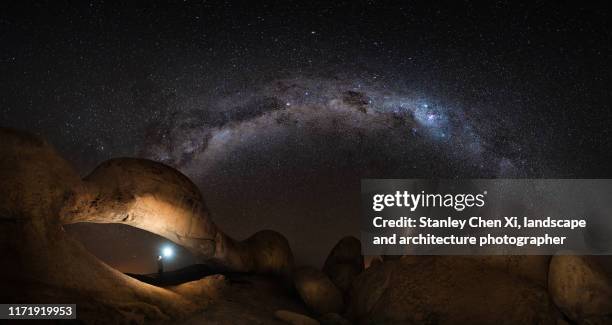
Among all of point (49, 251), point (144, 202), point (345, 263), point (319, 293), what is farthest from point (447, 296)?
A: point (49, 251)

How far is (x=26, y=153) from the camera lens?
22.0 ft

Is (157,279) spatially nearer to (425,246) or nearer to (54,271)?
(54,271)

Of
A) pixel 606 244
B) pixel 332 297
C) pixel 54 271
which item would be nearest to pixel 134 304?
pixel 54 271

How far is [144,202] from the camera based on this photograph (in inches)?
333

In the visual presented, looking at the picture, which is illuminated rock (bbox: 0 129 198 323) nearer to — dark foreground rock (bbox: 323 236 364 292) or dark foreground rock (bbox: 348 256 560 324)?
dark foreground rock (bbox: 348 256 560 324)

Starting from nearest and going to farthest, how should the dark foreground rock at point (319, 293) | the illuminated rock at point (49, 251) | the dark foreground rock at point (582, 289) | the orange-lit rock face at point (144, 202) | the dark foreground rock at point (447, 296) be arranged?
the illuminated rock at point (49, 251) < the dark foreground rock at point (582, 289) < the dark foreground rock at point (447, 296) < the orange-lit rock face at point (144, 202) < the dark foreground rock at point (319, 293)

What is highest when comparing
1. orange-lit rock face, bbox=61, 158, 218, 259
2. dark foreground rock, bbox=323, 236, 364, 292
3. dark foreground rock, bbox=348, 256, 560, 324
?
orange-lit rock face, bbox=61, 158, 218, 259

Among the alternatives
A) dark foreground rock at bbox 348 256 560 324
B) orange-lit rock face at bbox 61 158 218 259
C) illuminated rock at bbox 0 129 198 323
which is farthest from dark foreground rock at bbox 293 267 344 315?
illuminated rock at bbox 0 129 198 323

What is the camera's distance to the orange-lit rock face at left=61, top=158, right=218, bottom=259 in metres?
7.78

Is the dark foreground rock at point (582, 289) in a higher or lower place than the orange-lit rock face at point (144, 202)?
lower

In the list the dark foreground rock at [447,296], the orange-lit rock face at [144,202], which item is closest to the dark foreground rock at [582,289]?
the dark foreground rock at [447,296]

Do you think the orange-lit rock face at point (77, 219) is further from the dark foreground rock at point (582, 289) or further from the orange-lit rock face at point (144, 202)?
the dark foreground rock at point (582, 289)

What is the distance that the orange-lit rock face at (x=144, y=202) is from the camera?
25.5 feet

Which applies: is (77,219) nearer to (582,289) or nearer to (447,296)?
(447,296)
